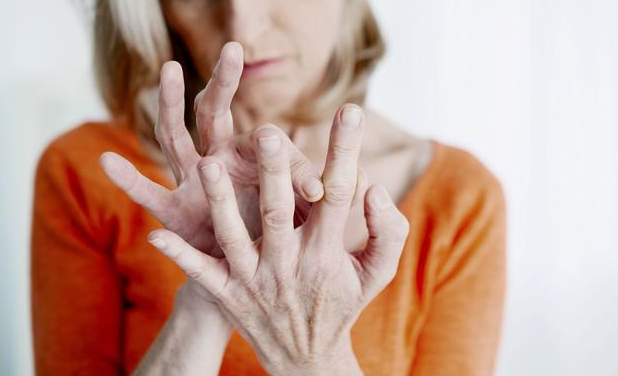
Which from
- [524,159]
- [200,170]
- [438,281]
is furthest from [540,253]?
[200,170]

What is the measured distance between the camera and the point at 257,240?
48 centimetres

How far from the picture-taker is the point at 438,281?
0.68 metres

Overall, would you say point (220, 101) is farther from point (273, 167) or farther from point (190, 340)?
point (190, 340)

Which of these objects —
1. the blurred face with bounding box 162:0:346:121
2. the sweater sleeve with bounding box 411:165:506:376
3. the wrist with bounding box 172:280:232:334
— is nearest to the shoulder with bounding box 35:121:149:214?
the blurred face with bounding box 162:0:346:121

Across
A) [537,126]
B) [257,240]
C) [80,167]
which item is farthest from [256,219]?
[537,126]

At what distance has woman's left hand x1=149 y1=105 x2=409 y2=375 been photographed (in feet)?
1.38

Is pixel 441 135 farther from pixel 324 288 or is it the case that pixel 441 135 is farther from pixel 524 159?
pixel 324 288

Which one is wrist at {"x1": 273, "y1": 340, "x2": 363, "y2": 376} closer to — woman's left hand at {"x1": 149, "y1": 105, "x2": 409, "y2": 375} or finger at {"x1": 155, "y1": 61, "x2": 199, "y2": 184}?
woman's left hand at {"x1": 149, "y1": 105, "x2": 409, "y2": 375}

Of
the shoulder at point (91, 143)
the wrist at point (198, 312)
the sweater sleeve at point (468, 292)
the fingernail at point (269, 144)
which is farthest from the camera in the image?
the shoulder at point (91, 143)

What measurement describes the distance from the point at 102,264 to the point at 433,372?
0.35 m

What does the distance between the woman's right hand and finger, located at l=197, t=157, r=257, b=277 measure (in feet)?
0.15

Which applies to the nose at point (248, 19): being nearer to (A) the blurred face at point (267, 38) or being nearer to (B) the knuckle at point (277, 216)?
(A) the blurred face at point (267, 38)

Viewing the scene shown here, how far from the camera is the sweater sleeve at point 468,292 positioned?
0.65 metres

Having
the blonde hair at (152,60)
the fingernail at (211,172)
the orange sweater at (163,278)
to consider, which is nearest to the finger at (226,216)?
the fingernail at (211,172)
